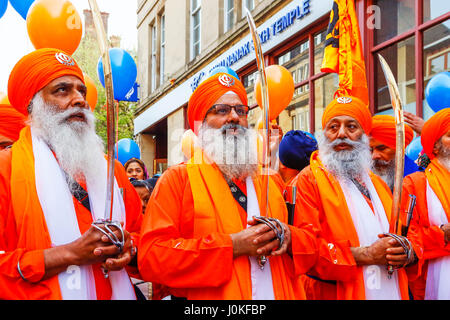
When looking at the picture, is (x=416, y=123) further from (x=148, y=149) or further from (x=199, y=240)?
(x=148, y=149)

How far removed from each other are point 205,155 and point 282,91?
99.4 inches

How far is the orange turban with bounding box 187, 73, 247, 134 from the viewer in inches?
109

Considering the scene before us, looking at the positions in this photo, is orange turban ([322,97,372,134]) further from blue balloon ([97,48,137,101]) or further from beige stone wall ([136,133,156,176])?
beige stone wall ([136,133,156,176])

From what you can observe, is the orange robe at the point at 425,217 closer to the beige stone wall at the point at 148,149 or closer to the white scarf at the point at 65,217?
the white scarf at the point at 65,217

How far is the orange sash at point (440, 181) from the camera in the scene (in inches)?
120

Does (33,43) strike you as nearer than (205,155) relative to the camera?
No

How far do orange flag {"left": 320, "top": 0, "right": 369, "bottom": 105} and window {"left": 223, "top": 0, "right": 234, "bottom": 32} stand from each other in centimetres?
617

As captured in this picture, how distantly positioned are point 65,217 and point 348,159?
1.82 m

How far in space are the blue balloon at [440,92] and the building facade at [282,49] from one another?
5.05 ft

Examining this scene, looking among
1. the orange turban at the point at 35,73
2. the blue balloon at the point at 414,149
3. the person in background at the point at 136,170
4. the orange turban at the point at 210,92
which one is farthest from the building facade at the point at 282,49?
the blue balloon at the point at 414,149

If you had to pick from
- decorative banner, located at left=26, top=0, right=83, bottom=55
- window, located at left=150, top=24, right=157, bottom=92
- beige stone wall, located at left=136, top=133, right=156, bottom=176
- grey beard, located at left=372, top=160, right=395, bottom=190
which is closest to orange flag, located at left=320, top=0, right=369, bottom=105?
grey beard, located at left=372, top=160, right=395, bottom=190
